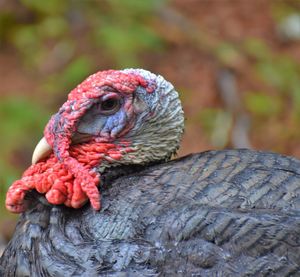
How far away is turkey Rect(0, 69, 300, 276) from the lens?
2.75 m

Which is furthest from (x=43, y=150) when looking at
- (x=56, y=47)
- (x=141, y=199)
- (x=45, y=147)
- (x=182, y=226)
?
(x=56, y=47)

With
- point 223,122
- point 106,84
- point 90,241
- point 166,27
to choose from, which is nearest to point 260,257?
point 90,241

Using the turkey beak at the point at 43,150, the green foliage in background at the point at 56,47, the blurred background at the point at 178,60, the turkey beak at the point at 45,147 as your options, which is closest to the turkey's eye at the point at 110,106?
the turkey beak at the point at 45,147

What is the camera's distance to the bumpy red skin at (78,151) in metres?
3.07

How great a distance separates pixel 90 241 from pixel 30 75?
18.1ft

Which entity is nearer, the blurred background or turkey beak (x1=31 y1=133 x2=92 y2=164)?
turkey beak (x1=31 y1=133 x2=92 y2=164)

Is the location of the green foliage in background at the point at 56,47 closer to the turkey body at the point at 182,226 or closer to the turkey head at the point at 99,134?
the turkey head at the point at 99,134

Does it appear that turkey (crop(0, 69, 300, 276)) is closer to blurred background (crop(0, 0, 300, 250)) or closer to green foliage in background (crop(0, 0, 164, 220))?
green foliage in background (crop(0, 0, 164, 220))

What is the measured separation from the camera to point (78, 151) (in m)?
3.13

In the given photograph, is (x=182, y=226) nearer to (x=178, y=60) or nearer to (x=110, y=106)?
(x=110, y=106)

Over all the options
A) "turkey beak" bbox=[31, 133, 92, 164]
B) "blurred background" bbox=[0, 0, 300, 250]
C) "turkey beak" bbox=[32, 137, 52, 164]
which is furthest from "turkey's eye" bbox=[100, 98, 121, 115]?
"blurred background" bbox=[0, 0, 300, 250]

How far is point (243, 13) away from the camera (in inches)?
334

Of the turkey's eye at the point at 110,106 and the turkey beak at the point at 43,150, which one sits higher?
the turkey's eye at the point at 110,106

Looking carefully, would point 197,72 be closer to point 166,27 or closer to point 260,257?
point 166,27
